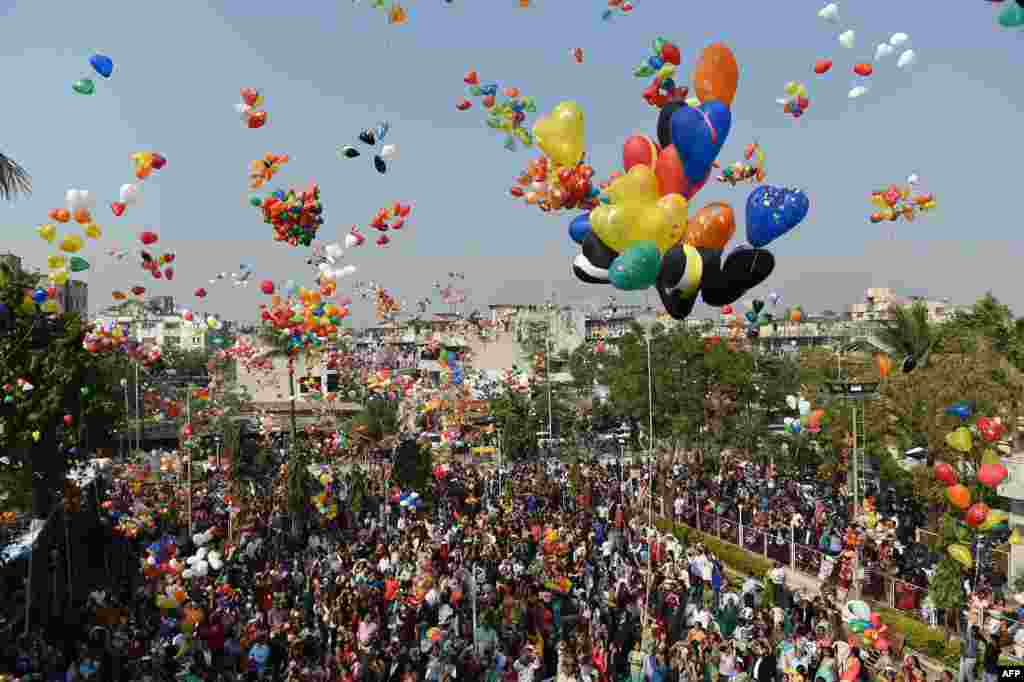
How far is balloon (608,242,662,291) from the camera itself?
8336 millimetres

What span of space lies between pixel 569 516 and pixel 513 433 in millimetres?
13885

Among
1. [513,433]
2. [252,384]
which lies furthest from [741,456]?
[252,384]

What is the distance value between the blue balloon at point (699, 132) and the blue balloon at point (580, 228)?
131cm

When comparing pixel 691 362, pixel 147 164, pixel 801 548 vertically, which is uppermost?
pixel 147 164

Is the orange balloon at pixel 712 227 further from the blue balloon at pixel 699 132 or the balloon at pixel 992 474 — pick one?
the balloon at pixel 992 474

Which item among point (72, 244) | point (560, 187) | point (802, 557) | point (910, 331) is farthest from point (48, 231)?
point (910, 331)

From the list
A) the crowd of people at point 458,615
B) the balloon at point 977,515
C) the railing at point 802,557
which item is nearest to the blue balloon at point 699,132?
the balloon at point 977,515

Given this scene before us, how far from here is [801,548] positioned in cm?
1636

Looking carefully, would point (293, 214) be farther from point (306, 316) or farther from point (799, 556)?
point (799, 556)

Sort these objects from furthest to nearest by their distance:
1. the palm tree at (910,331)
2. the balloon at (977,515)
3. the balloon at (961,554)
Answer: the palm tree at (910,331)
the balloon at (961,554)
the balloon at (977,515)

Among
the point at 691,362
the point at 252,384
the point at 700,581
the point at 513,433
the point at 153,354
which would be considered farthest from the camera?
the point at 252,384

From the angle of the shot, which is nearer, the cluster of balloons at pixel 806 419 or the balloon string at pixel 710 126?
the balloon string at pixel 710 126

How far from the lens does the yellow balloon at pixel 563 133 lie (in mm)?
9594

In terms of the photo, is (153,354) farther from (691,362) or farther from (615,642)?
(691,362)
